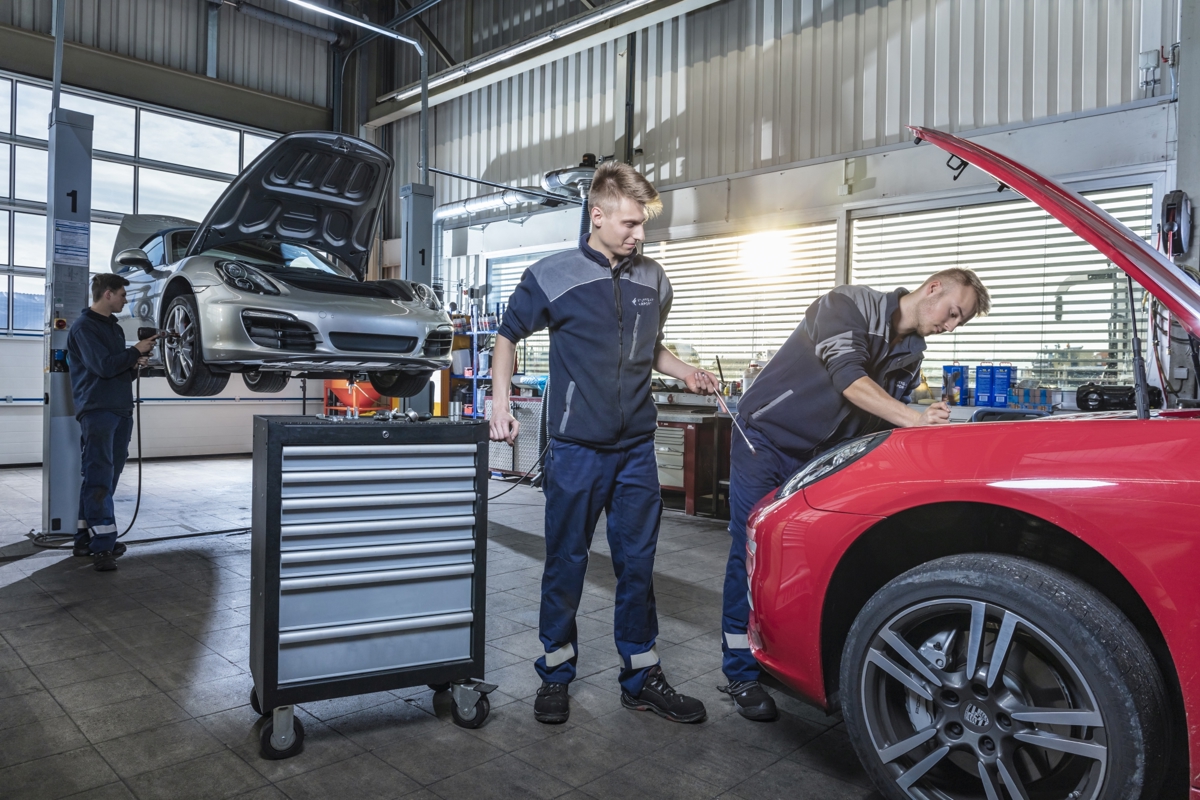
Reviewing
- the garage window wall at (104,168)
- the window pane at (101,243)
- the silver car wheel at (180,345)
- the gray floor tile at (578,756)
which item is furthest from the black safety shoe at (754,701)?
the window pane at (101,243)

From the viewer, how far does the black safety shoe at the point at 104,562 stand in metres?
4.22

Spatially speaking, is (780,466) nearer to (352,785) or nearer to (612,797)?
(612,797)

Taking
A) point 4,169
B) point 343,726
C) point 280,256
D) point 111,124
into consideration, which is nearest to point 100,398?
point 280,256

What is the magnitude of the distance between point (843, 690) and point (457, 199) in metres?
9.85

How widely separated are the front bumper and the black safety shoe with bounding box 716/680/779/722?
3218 millimetres

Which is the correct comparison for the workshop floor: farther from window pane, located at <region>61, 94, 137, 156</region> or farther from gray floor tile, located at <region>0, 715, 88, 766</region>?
window pane, located at <region>61, 94, 137, 156</region>

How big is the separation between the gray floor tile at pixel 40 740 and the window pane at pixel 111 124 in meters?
9.41

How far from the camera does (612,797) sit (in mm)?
1923

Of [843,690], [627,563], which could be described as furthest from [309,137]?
[843,690]

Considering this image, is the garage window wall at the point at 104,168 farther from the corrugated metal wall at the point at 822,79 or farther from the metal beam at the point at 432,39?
the corrugated metal wall at the point at 822,79

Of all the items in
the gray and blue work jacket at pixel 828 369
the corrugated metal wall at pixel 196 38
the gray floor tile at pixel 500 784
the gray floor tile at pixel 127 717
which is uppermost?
the corrugated metal wall at pixel 196 38

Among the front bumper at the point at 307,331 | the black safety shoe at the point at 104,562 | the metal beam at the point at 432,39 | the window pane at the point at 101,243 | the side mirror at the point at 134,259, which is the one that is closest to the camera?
the black safety shoe at the point at 104,562

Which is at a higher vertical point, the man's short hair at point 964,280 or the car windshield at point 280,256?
the car windshield at point 280,256

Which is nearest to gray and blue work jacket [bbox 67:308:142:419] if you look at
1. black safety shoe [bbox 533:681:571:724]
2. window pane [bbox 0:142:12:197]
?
black safety shoe [bbox 533:681:571:724]
